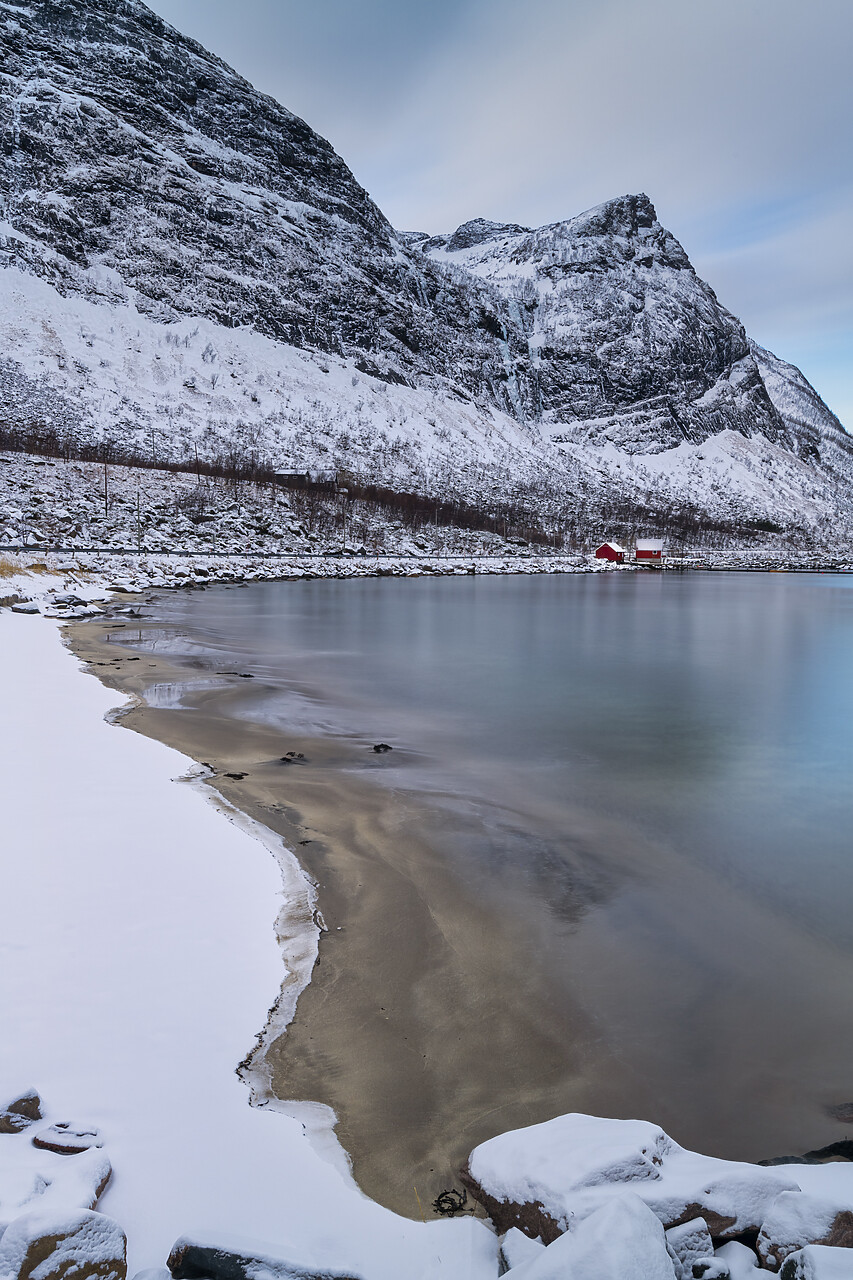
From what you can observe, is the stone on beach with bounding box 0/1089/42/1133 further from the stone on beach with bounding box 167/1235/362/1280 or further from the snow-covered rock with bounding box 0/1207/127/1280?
the stone on beach with bounding box 167/1235/362/1280

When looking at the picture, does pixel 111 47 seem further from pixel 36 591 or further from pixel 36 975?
pixel 36 975

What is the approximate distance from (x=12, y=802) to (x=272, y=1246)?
4.96m

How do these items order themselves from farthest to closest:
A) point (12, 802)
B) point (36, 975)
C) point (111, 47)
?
point (111, 47) → point (12, 802) → point (36, 975)

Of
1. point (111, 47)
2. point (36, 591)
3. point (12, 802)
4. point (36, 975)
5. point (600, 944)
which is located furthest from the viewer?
point (111, 47)

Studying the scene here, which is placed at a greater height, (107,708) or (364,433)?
(364,433)

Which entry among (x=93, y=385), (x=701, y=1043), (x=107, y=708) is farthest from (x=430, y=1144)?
(x=93, y=385)

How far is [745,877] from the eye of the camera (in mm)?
6543

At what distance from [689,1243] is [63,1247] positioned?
2.02m

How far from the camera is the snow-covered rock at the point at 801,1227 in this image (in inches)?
96.6

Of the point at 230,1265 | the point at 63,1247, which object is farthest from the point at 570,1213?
the point at 63,1247

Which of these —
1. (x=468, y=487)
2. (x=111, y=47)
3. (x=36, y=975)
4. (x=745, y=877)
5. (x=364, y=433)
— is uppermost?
(x=111, y=47)

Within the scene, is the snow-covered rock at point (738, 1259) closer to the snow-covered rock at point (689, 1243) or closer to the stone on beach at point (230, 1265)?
the snow-covered rock at point (689, 1243)

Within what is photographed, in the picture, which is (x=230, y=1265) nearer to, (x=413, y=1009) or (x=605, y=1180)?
(x=605, y=1180)

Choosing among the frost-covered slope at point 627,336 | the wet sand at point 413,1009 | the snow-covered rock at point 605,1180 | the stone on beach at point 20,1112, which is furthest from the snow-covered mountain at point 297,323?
the snow-covered rock at point 605,1180
